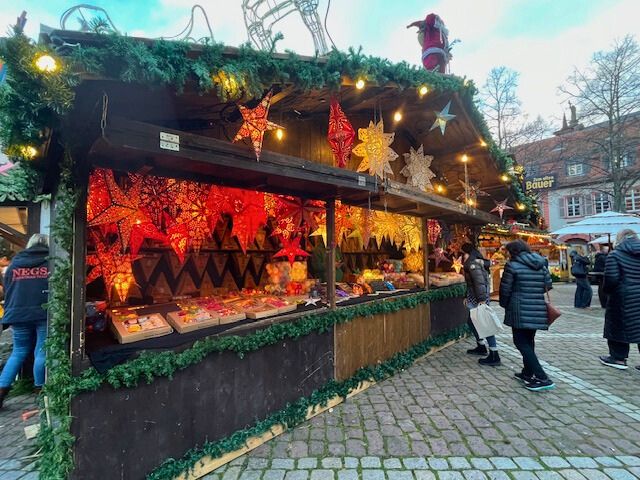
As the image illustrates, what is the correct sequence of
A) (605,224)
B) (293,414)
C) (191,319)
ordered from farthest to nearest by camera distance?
(605,224) < (293,414) < (191,319)

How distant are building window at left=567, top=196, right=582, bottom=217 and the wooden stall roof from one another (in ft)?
111

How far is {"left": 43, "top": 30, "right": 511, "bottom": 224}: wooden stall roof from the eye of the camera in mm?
2166

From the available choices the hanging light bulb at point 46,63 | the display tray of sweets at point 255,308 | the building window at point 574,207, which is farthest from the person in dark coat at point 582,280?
Result: the building window at point 574,207

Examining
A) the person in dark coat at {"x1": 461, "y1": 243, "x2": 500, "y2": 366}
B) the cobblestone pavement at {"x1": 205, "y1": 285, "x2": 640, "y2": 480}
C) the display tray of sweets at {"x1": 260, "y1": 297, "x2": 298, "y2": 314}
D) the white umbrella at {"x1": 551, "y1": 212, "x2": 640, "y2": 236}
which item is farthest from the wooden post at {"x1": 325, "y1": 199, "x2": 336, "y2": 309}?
the white umbrella at {"x1": 551, "y1": 212, "x2": 640, "y2": 236}

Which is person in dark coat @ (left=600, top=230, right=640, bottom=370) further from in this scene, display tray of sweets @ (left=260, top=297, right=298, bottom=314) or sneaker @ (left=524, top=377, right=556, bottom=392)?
display tray of sweets @ (left=260, top=297, right=298, bottom=314)

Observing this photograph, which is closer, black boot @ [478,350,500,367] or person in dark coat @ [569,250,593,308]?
black boot @ [478,350,500,367]

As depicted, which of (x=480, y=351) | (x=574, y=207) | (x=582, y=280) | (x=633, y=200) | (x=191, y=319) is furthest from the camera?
(x=574, y=207)

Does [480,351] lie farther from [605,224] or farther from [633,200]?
[633,200]

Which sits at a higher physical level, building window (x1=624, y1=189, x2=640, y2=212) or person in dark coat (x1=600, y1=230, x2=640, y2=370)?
building window (x1=624, y1=189, x2=640, y2=212)

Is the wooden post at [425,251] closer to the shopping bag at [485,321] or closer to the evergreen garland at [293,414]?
the shopping bag at [485,321]

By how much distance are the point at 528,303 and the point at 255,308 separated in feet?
11.8

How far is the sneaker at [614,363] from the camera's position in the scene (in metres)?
5.11

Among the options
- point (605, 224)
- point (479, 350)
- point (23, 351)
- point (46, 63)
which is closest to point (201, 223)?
point (46, 63)

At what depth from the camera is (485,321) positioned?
17.2ft
